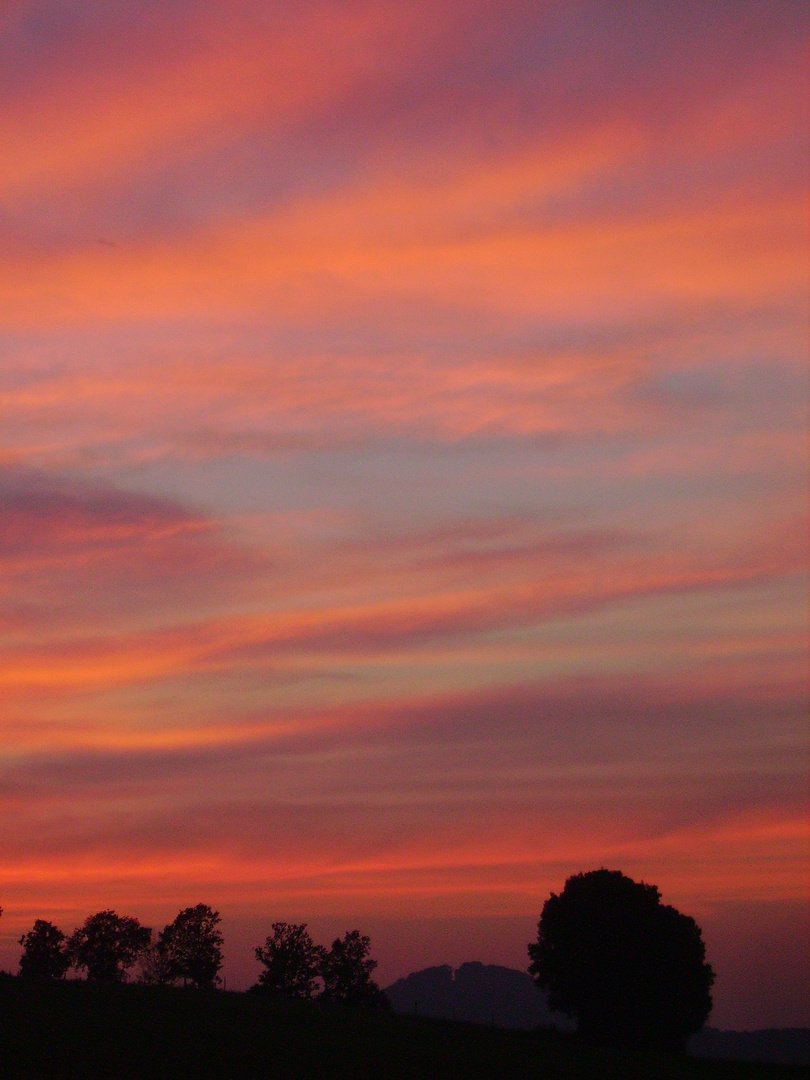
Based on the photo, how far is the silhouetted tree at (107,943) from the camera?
177m

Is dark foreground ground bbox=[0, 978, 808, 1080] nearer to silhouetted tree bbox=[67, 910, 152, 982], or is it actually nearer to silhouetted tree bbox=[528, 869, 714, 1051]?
silhouetted tree bbox=[528, 869, 714, 1051]

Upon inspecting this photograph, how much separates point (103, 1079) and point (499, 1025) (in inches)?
1793

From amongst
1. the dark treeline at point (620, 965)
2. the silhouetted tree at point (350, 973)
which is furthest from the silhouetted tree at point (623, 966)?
the silhouetted tree at point (350, 973)

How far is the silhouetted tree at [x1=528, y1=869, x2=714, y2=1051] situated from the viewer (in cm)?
10969

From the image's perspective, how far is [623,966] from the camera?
111500mm

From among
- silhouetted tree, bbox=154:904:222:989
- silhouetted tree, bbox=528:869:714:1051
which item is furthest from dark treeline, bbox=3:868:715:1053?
silhouetted tree, bbox=154:904:222:989

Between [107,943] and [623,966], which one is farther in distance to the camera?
[107,943]

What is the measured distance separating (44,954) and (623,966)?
344 ft

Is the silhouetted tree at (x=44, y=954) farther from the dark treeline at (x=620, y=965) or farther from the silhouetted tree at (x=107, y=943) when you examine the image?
the dark treeline at (x=620, y=965)

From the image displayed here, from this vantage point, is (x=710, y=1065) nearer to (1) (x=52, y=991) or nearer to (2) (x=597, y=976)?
(2) (x=597, y=976)

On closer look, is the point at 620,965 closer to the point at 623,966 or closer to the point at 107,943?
the point at 623,966

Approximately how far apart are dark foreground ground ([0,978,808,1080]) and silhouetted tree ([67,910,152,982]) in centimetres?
9146

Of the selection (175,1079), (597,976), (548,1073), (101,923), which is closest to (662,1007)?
(597,976)

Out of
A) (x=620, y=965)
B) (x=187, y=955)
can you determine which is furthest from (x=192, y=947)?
(x=620, y=965)
